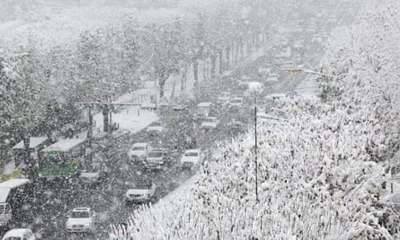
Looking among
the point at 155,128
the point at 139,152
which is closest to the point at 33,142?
the point at 139,152

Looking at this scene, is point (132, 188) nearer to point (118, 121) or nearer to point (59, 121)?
point (59, 121)

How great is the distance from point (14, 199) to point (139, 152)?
10852 millimetres

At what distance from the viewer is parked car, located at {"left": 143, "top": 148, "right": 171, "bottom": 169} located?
3922cm

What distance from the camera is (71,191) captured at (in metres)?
34.8

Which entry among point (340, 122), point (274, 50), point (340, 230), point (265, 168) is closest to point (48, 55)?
Result: point (340, 122)

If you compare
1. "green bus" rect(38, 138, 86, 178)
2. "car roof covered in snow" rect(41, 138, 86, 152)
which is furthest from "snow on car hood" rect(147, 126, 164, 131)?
"green bus" rect(38, 138, 86, 178)

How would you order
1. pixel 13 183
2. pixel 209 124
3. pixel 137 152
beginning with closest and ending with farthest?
1. pixel 13 183
2. pixel 137 152
3. pixel 209 124

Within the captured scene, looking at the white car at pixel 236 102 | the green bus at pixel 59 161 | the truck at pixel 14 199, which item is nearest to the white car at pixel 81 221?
the truck at pixel 14 199

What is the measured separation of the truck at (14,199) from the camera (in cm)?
2961

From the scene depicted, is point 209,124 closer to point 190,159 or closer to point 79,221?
point 190,159

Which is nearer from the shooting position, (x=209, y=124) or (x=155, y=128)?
(x=155, y=128)

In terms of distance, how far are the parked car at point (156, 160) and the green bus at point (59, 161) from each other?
466cm

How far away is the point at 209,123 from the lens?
50719mm

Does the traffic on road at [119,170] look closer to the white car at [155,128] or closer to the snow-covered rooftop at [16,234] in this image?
the white car at [155,128]
